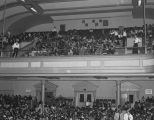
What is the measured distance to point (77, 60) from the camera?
1659 cm

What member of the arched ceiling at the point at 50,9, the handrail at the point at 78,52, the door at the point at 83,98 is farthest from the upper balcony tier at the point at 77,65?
the arched ceiling at the point at 50,9

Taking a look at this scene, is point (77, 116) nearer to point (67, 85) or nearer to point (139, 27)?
point (67, 85)

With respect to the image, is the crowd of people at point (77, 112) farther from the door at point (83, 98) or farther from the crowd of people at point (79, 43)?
the crowd of people at point (79, 43)

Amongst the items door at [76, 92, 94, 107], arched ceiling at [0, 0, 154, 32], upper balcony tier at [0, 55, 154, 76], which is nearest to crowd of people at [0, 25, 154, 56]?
upper balcony tier at [0, 55, 154, 76]

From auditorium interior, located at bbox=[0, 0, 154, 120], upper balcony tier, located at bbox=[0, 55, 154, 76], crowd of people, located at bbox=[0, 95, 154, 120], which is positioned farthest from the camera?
crowd of people, located at bbox=[0, 95, 154, 120]

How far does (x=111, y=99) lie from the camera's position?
2192cm

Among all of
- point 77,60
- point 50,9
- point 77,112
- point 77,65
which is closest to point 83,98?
point 77,112

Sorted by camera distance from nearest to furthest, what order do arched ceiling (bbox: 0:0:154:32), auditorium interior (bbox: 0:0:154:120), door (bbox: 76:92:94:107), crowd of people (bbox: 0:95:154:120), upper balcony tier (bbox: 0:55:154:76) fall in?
upper balcony tier (bbox: 0:55:154:76) < auditorium interior (bbox: 0:0:154:120) < crowd of people (bbox: 0:95:154:120) < door (bbox: 76:92:94:107) < arched ceiling (bbox: 0:0:154:32)

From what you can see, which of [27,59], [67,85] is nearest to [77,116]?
[27,59]

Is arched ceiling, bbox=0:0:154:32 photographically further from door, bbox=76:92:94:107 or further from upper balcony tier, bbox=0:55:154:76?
door, bbox=76:92:94:107

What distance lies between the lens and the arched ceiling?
2259 cm

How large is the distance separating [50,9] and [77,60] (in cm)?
902

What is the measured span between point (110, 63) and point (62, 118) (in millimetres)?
4096

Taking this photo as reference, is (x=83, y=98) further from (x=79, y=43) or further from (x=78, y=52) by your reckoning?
(x=78, y=52)
